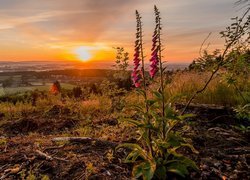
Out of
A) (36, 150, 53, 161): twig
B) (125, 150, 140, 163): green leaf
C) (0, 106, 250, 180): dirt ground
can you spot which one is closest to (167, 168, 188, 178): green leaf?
(0, 106, 250, 180): dirt ground

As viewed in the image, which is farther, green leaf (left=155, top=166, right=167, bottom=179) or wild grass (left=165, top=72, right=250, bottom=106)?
wild grass (left=165, top=72, right=250, bottom=106)

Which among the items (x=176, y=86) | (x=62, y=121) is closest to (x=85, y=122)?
(x=62, y=121)

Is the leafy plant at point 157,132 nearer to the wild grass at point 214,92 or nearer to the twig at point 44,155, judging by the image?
the twig at point 44,155

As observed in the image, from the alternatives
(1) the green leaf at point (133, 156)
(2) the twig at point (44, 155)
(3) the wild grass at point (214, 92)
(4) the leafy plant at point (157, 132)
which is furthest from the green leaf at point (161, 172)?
(3) the wild grass at point (214, 92)

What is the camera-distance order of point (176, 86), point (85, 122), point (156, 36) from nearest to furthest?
point (156, 36), point (85, 122), point (176, 86)

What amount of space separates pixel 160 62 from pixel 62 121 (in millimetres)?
4108

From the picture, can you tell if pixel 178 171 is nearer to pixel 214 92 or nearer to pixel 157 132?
pixel 157 132

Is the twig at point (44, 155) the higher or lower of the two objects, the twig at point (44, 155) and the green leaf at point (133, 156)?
the lower

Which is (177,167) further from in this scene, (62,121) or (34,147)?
(62,121)

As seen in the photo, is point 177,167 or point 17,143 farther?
point 17,143

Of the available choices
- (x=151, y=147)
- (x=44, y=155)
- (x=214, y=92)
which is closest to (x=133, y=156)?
(x=151, y=147)

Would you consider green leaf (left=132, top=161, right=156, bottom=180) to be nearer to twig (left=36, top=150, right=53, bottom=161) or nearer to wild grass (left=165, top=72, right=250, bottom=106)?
twig (left=36, top=150, right=53, bottom=161)

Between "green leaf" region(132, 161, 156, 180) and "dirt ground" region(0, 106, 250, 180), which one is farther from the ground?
"green leaf" region(132, 161, 156, 180)

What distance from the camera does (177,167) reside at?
9.76ft
